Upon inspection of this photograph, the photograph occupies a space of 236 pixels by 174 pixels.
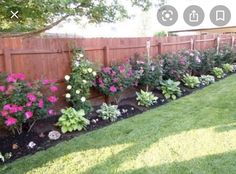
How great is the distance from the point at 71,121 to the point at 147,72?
2.80m

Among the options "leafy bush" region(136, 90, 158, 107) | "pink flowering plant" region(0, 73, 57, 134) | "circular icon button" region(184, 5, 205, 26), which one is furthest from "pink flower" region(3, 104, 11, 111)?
"circular icon button" region(184, 5, 205, 26)

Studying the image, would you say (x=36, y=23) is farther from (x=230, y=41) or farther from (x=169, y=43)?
(x=230, y=41)

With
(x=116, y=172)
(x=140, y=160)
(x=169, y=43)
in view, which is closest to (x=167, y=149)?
(x=140, y=160)

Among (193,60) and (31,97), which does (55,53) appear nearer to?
(31,97)

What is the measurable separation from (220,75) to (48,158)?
7952 mm

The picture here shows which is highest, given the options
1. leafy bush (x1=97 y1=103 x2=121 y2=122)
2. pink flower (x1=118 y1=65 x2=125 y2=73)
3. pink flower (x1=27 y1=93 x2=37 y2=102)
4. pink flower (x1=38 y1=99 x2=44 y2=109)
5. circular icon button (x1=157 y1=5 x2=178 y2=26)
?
circular icon button (x1=157 y1=5 x2=178 y2=26)

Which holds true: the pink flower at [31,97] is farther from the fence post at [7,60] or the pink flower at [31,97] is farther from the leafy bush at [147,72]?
the leafy bush at [147,72]

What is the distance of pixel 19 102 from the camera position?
13.3ft

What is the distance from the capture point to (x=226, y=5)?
69.8ft

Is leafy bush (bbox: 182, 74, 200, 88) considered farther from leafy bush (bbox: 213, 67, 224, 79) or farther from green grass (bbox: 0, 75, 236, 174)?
green grass (bbox: 0, 75, 236, 174)

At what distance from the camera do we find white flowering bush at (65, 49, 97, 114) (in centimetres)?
518

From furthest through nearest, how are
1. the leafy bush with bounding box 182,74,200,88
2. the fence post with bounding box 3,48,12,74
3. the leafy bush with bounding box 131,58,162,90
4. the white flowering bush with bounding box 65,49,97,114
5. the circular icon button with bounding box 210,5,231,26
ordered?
the circular icon button with bounding box 210,5,231,26 → the leafy bush with bounding box 182,74,200,88 → the leafy bush with bounding box 131,58,162,90 → the white flowering bush with bounding box 65,49,97,114 → the fence post with bounding box 3,48,12,74

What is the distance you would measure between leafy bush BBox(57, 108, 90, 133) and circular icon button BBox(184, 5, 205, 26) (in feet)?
63.7

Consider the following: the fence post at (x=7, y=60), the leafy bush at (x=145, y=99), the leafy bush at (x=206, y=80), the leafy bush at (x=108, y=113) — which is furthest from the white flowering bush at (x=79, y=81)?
the leafy bush at (x=206, y=80)
